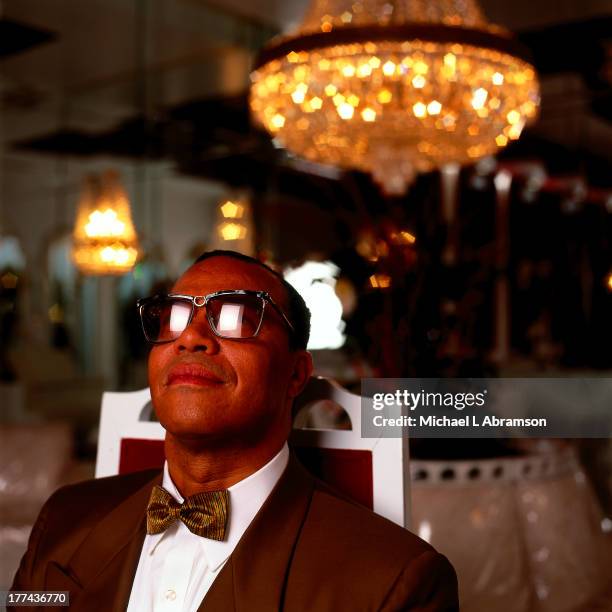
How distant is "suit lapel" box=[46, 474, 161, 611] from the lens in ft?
3.20

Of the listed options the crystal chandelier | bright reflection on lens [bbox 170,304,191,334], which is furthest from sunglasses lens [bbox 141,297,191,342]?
the crystal chandelier

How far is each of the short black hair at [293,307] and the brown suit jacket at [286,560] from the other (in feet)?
0.51

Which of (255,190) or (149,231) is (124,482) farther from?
(255,190)

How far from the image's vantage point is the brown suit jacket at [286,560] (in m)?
0.86

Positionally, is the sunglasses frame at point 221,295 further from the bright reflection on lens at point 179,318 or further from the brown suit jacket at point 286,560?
the brown suit jacket at point 286,560

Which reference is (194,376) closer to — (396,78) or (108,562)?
(108,562)

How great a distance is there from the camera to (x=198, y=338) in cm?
92

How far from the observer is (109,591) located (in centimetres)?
98

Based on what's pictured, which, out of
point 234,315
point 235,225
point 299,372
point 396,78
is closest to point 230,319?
point 234,315

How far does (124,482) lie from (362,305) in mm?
807

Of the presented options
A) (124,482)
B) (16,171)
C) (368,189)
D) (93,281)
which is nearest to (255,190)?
(368,189)

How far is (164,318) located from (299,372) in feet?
0.59

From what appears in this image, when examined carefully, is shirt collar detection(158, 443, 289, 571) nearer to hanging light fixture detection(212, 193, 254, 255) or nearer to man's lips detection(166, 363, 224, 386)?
man's lips detection(166, 363, 224, 386)

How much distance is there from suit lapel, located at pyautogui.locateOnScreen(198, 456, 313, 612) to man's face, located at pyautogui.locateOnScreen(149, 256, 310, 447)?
8 cm
